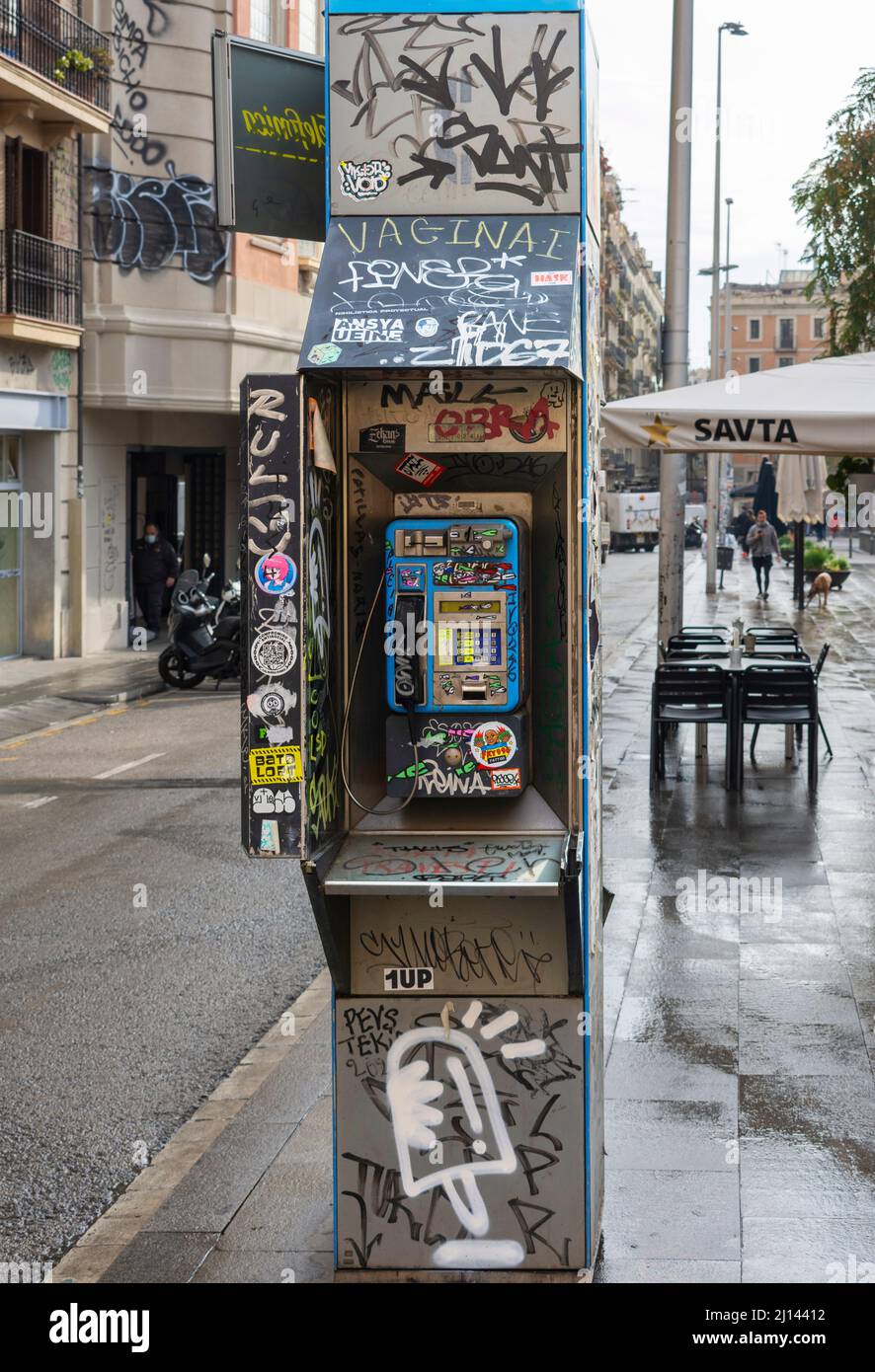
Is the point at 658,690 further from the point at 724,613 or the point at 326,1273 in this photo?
the point at 724,613

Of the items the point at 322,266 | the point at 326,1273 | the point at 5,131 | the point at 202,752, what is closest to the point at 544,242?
the point at 322,266

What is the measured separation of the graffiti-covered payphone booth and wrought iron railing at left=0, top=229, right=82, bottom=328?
16.8 m

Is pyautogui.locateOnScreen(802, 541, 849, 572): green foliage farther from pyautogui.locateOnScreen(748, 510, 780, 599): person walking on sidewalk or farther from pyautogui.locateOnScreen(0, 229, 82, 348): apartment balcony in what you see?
pyautogui.locateOnScreen(0, 229, 82, 348): apartment balcony

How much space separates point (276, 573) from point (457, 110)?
1.41 m

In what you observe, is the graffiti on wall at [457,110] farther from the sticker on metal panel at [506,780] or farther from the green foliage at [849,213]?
the green foliage at [849,213]

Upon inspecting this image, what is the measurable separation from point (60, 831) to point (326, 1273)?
7.36 metres

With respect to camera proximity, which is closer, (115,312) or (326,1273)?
(326,1273)

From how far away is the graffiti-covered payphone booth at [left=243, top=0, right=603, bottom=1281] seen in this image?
438 cm

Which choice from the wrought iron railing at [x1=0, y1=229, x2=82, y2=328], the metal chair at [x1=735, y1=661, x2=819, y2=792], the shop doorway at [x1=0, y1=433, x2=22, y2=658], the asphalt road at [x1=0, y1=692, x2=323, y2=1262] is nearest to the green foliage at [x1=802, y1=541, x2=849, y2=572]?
the wrought iron railing at [x1=0, y1=229, x2=82, y2=328]

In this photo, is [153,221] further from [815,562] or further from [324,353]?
[324,353]

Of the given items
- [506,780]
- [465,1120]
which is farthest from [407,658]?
[465,1120]

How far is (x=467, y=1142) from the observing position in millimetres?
4582

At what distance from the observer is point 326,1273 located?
4691mm

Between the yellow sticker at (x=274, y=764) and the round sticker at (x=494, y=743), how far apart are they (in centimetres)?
71
